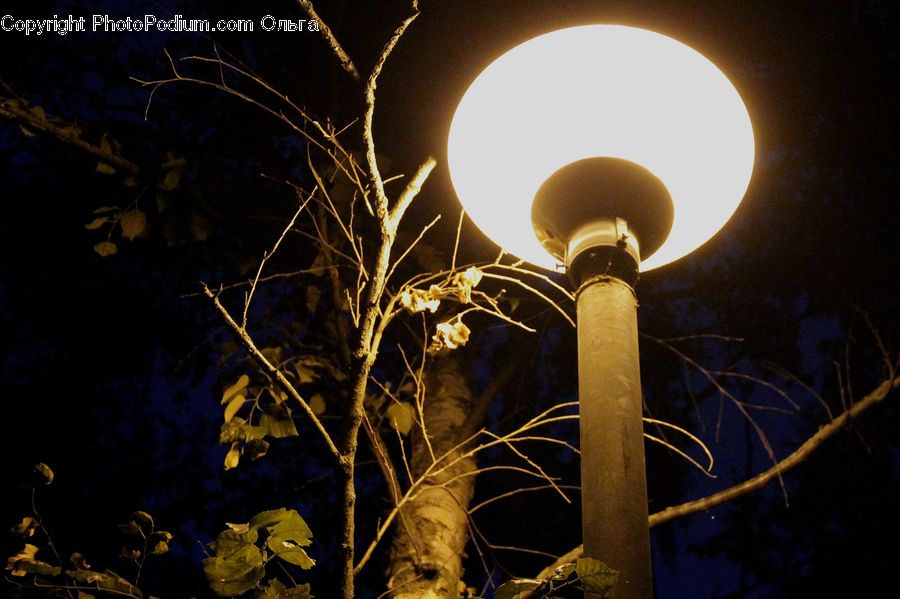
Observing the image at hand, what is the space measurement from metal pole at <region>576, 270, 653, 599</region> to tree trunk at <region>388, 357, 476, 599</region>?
1.58 metres

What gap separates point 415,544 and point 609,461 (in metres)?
2.30

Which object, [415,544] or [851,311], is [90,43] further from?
[851,311]

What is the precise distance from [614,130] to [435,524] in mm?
2651

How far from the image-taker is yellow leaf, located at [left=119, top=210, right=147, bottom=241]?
484 cm

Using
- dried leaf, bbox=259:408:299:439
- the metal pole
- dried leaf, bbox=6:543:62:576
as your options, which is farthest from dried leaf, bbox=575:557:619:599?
dried leaf, bbox=259:408:299:439

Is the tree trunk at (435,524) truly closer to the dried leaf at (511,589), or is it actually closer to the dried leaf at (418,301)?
the dried leaf at (418,301)

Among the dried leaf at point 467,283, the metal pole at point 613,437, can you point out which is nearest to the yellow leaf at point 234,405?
the dried leaf at point 467,283

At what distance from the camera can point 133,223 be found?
4.87m

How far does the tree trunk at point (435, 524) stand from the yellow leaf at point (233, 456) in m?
0.94

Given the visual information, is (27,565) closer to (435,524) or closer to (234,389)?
(234,389)

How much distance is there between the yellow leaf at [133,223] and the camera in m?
4.84

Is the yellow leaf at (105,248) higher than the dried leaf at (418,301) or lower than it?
higher

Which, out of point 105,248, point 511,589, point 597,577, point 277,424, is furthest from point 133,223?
point 597,577

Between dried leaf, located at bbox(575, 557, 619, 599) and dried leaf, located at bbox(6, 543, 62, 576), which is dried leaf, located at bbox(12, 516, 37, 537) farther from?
dried leaf, located at bbox(575, 557, 619, 599)
